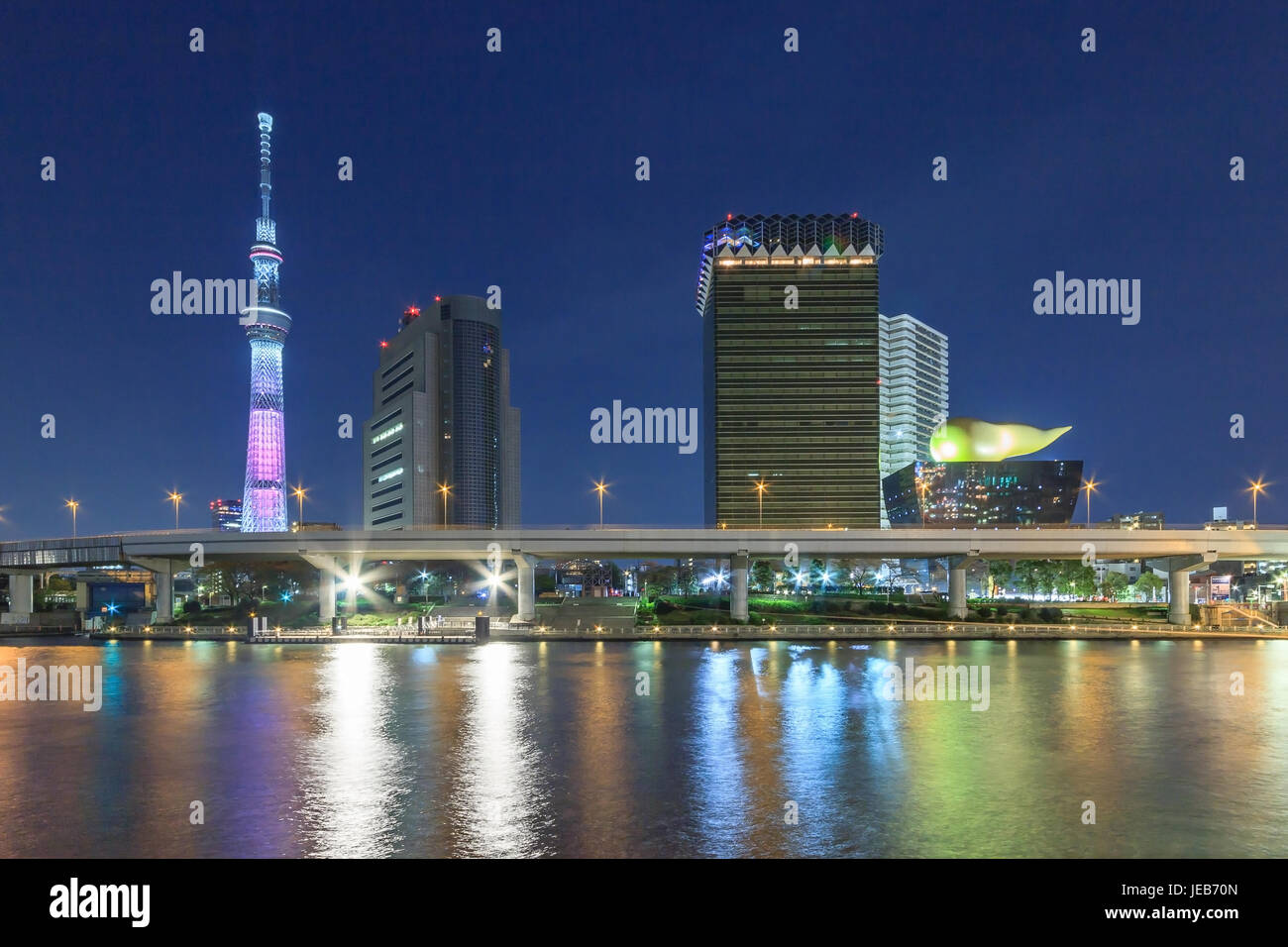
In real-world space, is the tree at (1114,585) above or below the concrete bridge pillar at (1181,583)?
below

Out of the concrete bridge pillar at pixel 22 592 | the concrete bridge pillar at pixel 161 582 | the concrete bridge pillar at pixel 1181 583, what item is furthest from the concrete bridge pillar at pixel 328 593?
the concrete bridge pillar at pixel 1181 583

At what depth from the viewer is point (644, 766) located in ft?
81.0

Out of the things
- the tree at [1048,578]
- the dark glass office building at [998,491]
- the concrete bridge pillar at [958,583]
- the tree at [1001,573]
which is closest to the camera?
the concrete bridge pillar at [958,583]

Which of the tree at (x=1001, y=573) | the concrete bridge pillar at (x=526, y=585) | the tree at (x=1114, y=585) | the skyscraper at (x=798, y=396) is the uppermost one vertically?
the skyscraper at (x=798, y=396)

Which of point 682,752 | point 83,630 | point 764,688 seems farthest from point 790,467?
point 682,752

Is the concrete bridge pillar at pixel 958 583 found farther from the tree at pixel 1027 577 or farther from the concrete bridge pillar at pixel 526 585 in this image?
the tree at pixel 1027 577

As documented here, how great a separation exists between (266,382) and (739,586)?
115m

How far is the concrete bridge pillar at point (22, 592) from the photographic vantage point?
300 feet

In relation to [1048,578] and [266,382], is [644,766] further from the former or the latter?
[266,382]

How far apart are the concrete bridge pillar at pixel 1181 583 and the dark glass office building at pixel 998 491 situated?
44685 mm

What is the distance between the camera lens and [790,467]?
616ft

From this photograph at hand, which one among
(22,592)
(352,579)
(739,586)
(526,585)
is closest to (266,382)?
(22,592)
